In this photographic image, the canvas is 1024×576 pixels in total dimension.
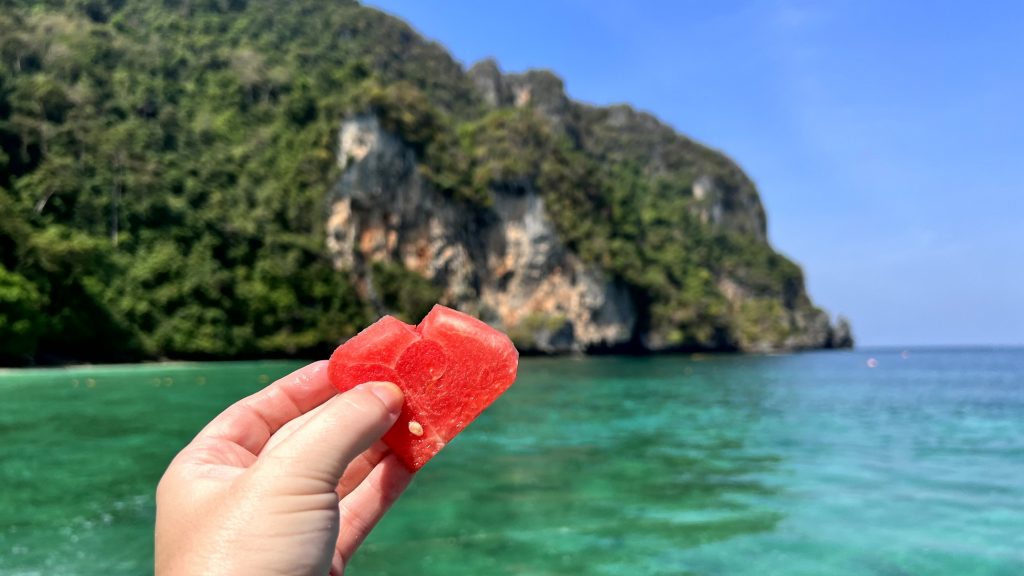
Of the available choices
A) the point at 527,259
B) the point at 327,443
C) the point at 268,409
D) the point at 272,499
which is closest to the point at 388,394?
the point at 327,443

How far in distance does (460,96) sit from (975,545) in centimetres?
10402

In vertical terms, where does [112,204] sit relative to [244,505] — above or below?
above

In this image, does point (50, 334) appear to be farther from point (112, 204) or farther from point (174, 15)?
point (174, 15)

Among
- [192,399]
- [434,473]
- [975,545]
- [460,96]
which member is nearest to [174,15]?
[460,96]

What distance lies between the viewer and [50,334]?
38719mm

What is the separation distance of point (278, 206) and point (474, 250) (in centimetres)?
2089

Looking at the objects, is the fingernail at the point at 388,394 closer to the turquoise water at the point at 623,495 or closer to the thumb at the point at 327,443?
the thumb at the point at 327,443

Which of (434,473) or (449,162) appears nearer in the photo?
(434,473)

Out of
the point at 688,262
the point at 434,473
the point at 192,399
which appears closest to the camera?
the point at 434,473

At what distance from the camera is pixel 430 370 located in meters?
2.10

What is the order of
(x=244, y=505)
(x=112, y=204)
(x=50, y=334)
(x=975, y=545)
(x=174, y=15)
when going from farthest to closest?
(x=174, y=15)
(x=112, y=204)
(x=50, y=334)
(x=975, y=545)
(x=244, y=505)

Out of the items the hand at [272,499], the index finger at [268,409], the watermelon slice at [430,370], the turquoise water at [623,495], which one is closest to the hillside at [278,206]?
the turquoise water at [623,495]

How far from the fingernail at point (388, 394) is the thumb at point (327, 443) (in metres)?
0.07

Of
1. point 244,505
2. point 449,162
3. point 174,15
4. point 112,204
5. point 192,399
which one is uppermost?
point 174,15
